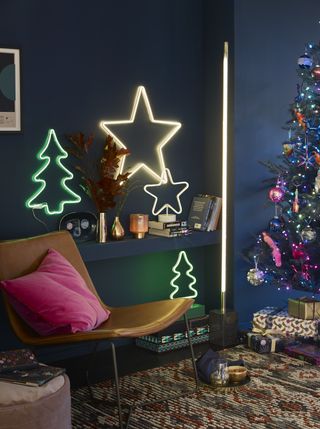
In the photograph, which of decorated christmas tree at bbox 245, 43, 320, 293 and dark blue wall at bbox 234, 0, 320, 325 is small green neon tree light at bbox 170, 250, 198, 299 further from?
decorated christmas tree at bbox 245, 43, 320, 293

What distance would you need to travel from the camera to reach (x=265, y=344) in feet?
14.9

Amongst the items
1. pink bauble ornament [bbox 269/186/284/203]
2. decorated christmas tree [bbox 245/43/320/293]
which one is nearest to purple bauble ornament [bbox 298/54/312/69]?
decorated christmas tree [bbox 245/43/320/293]

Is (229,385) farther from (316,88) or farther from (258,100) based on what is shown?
(258,100)

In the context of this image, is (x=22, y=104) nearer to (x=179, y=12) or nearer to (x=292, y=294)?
(x=179, y=12)

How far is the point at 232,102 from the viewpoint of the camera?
4879 millimetres

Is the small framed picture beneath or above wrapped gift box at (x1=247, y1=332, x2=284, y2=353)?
above

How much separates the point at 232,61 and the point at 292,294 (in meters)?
1.78

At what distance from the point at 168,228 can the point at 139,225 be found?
0.21 meters

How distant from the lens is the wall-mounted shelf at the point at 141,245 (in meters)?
4.33

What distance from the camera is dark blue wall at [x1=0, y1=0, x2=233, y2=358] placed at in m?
4.24

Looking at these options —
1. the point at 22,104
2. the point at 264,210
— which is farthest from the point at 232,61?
the point at 22,104

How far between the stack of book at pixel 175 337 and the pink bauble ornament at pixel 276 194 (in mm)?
898

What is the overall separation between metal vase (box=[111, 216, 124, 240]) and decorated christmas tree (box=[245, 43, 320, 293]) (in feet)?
3.07

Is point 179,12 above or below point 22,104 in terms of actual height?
above
